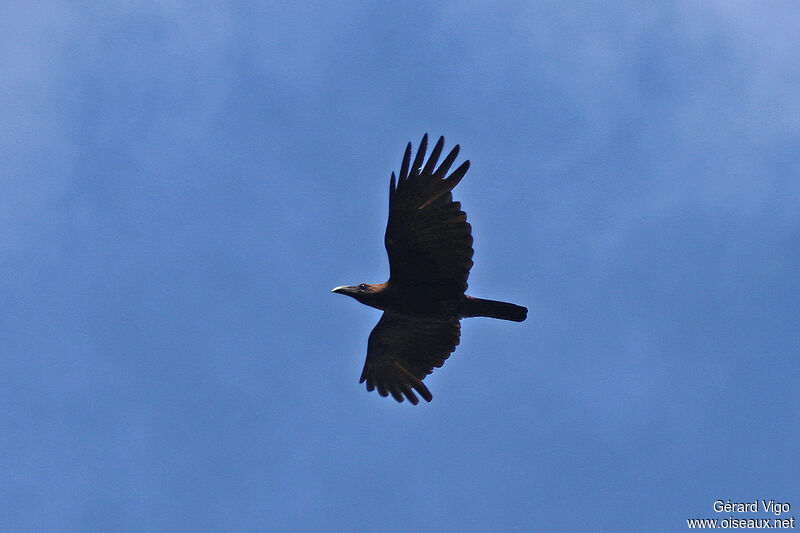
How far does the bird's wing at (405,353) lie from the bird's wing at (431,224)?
1.38 metres

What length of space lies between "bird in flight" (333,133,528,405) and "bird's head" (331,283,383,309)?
2cm

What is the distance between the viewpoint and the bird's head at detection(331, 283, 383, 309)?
55.1 ft

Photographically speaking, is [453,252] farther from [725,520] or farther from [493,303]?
[725,520]

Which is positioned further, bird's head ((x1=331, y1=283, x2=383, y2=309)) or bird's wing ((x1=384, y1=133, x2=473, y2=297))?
bird's head ((x1=331, y1=283, x2=383, y2=309))

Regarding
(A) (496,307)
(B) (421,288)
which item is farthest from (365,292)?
(A) (496,307)

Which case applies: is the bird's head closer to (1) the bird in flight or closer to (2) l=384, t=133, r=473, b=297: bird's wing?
(1) the bird in flight

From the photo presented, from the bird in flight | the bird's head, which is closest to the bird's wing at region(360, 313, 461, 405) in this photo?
the bird in flight

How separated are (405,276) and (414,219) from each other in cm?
111

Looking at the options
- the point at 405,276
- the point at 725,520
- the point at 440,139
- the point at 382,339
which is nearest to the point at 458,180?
the point at 440,139

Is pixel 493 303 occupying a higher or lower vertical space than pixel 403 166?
lower

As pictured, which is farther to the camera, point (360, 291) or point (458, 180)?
point (360, 291)

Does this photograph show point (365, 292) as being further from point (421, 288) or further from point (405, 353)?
point (405, 353)

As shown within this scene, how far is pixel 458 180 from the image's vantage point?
1575cm

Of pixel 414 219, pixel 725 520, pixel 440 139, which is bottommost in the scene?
pixel 725 520
